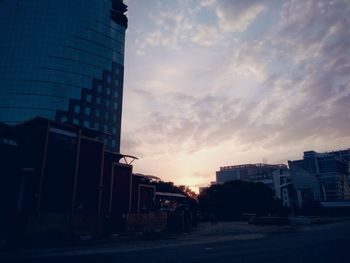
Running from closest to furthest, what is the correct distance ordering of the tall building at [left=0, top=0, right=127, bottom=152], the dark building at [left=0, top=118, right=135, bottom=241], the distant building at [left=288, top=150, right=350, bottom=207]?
1. the dark building at [left=0, top=118, right=135, bottom=241]
2. the tall building at [left=0, top=0, right=127, bottom=152]
3. the distant building at [left=288, top=150, right=350, bottom=207]

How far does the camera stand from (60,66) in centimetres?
8131

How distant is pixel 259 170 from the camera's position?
18138 cm

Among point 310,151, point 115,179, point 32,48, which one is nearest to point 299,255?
point 115,179

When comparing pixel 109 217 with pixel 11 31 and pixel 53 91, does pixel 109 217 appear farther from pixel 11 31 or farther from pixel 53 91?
pixel 11 31

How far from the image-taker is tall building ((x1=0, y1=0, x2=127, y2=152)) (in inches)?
3012

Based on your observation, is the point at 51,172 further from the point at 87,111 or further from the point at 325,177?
the point at 325,177

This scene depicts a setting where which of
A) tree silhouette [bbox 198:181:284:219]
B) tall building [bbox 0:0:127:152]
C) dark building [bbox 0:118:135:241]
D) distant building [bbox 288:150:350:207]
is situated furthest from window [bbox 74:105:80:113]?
distant building [bbox 288:150:350:207]

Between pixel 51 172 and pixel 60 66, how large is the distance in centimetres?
5829

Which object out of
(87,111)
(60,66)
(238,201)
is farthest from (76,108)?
(238,201)

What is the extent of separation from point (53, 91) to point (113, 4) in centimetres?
4421

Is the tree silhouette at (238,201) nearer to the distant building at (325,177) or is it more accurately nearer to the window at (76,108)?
the distant building at (325,177)

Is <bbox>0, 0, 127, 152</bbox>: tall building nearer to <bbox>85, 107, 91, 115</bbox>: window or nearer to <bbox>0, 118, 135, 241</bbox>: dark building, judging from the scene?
<bbox>85, 107, 91, 115</bbox>: window

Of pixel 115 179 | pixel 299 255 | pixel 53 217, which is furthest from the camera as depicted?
pixel 115 179

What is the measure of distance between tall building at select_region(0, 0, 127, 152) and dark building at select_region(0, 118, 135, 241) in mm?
46364
